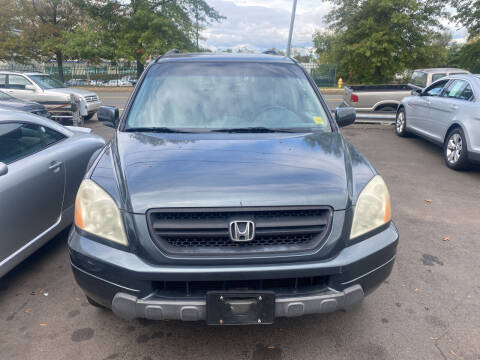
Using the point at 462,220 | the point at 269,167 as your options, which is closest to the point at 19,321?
the point at 269,167

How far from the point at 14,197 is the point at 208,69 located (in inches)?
78.2

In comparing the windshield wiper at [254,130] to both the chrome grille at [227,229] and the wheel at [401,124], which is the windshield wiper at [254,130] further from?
the wheel at [401,124]

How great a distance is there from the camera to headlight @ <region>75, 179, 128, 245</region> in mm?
2123

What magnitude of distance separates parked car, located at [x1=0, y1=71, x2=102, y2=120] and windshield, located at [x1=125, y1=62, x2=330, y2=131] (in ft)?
31.1

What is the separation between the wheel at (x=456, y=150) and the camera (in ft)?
20.7

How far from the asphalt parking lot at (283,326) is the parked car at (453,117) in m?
2.89

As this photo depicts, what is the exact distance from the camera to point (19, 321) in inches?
109

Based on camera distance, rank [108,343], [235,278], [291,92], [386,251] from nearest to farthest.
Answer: [235,278]
[386,251]
[108,343]
[291,92]

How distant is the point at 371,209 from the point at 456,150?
5280 millimetres

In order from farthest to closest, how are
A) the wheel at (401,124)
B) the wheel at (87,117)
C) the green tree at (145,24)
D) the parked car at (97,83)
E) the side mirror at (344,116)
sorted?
the parked car at (97,83), the green tree at (145,24), the wheel at (87,117), the wheel at (401,124), the side mirror at (344,116)

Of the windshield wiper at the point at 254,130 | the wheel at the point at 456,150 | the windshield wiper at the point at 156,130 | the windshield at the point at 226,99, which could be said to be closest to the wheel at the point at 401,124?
the wheel at the point at 456,150

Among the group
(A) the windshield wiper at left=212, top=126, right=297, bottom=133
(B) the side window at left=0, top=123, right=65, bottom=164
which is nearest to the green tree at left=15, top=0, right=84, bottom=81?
(B) the side window at left=0, top=123, right=65, bottom=164

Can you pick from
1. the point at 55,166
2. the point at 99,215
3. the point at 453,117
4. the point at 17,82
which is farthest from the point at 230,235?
the point at 17,82

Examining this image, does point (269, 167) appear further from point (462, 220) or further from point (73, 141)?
point (462, 220)
